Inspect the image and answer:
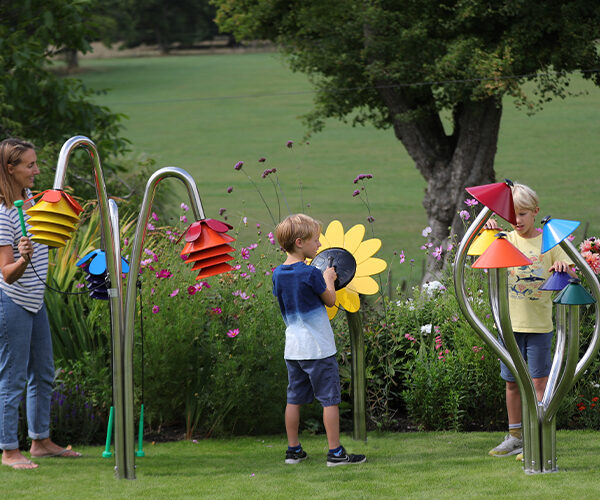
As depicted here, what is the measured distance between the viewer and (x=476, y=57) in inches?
424

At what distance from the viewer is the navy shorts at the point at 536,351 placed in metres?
4.24

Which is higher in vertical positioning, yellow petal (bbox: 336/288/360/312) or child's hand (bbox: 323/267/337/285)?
child's hand (bbox: 323/267/337/285)

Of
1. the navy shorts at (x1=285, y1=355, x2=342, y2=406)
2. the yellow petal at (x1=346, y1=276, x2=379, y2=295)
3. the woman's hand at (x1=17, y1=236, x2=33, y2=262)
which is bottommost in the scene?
the navy shorts at (x1=285, y1=355, x2=342, y2=406)

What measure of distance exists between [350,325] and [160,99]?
4684 cm

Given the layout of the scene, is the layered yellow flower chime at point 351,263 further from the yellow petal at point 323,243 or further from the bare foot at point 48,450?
the bare foot at point 48,450

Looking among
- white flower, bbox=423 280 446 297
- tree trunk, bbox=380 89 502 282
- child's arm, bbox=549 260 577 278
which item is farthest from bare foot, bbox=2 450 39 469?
tree trunk, bbox=380 89 502 282

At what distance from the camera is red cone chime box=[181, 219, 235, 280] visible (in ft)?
11.8

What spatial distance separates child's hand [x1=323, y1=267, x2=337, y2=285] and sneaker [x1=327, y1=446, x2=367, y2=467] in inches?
32.7

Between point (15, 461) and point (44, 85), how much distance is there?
6.17 metres

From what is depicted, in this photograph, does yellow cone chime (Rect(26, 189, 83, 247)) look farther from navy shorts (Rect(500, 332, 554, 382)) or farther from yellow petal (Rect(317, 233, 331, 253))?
navy shorts (Rect(500, 332, 554, 382))

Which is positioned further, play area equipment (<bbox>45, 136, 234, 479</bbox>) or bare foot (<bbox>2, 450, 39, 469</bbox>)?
bare foot (<bbox>2, 450, 39, 469</bbox>)

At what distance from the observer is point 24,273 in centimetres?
416

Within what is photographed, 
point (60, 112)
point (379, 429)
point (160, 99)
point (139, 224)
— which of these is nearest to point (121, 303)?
point (139, 224)

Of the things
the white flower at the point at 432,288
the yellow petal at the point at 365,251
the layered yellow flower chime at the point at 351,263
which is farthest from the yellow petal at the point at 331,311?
the white flower at the point at 432,288
